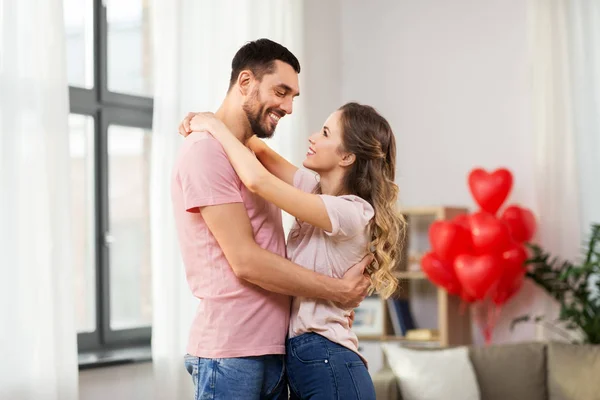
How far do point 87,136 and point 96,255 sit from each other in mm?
580

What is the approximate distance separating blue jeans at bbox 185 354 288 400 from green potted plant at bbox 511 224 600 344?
297cm

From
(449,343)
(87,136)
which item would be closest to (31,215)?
(87,136)

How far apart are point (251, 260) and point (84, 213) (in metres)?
2.41

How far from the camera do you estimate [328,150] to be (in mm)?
2395

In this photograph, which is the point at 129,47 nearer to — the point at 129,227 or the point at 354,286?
the point at 129,227

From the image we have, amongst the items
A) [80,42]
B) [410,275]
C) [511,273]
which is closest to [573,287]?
[511,273]

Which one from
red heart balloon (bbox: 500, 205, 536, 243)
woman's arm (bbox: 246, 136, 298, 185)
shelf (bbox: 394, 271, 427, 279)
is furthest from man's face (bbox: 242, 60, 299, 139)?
shelf (bbox: 394, 271, 427, 279)

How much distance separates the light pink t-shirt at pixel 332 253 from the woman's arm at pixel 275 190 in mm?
29

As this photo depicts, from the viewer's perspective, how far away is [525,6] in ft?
18.0

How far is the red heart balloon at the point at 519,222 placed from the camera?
5.10 metres

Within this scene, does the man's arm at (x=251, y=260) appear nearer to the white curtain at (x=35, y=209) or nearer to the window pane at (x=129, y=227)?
the white curtain at (x=35, y=209)

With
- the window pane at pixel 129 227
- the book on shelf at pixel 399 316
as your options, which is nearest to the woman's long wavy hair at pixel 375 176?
the window pane at pixel 129 227

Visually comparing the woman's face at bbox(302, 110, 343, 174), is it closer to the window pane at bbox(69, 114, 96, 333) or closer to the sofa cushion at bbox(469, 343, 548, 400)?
the window pane at bbox(69, 114, 96, 333)

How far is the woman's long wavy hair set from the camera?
235cm
